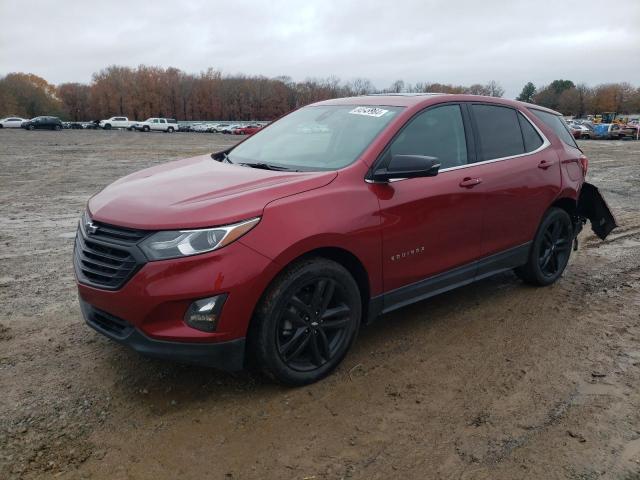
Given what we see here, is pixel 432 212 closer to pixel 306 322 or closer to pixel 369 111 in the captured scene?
pixel 369 111

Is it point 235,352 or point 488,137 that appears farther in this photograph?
point 488,137

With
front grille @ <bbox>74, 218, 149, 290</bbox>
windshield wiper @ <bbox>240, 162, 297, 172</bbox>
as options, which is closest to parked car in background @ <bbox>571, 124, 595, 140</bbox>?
windshield wiper @ <bbox>240, 162, 297, 172</bbox>

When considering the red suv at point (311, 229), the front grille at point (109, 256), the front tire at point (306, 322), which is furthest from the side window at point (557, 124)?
the front grille at point (109, 256)

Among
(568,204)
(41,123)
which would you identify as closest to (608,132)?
(568,204)

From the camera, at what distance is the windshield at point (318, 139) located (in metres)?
3.77

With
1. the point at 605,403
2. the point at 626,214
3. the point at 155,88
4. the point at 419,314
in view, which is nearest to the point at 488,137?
the point at 419,314

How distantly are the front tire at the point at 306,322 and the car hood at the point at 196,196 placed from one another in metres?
0.47

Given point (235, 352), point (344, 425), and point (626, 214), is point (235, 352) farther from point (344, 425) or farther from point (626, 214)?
point (626, 214)

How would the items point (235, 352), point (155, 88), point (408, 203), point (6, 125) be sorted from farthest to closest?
point (155, 88) → point (6, 125) → point (408, 203) → point (235, 352)

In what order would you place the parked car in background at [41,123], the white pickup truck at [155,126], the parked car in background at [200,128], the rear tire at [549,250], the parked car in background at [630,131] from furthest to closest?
the parked car in background at [200,128], the white pickup truck at [155,126], the parked car in background at [41,123], the parked car in background at [630,131], the rear tire at [549,250]

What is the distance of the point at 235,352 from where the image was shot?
3012mm

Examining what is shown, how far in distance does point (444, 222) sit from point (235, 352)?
1.87 meters

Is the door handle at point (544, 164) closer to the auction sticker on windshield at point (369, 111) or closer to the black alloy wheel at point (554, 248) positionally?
the black alloy wheel at point (554, 248)

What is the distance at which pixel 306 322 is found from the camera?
329cm
